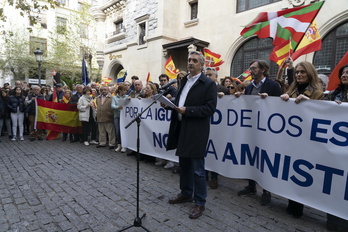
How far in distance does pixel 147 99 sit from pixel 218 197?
8.72 ft

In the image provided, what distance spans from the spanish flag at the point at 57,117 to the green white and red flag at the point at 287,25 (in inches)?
243

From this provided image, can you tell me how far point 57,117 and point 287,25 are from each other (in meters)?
7.54

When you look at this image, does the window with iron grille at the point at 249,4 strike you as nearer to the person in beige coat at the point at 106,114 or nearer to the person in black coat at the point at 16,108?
the person in beige coat at the point at 106,114

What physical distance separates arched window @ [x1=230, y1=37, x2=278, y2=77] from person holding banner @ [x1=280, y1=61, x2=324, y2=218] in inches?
326

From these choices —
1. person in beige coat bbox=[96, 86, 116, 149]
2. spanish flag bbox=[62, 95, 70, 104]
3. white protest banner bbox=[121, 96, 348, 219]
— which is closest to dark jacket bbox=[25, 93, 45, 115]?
spanish flag bbox=[62, 95, 70, 104]

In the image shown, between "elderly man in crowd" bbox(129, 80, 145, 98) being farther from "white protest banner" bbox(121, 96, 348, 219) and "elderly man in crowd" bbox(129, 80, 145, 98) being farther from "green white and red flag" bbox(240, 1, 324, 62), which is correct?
"green white and red flag" bbox(240, 1, 324, 62)

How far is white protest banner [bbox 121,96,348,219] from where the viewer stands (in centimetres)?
262

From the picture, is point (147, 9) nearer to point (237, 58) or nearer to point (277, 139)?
point (237, 58)

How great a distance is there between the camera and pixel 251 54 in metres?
11.6

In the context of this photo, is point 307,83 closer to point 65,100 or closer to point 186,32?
point 65,100

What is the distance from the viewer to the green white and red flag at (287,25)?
4.30 meters

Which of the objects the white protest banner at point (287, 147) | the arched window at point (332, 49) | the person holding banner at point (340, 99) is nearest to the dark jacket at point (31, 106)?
the white protest banner at point (287, 147)

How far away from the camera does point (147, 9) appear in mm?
15766

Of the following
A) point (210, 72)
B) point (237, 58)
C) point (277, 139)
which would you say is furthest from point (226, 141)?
point (237, 58)
